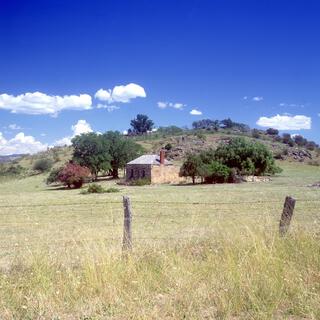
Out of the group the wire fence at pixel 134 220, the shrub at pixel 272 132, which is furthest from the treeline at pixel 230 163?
the shrub at pixel 272 132

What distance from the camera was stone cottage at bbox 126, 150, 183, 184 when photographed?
6222cm

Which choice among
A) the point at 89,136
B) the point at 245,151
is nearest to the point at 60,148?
the point at 89,136

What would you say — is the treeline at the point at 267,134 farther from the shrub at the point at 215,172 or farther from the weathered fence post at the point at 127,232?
the weathered fence post at the point at 127,232

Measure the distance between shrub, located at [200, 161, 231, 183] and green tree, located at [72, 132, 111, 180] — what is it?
1811cm

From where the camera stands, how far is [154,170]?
6228 cm

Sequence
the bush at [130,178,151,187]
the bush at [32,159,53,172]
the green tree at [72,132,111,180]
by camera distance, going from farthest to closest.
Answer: the bush at [32,159,53,172] → the green tree at [72,132,111,180] → the bush at [130,178,151,187]

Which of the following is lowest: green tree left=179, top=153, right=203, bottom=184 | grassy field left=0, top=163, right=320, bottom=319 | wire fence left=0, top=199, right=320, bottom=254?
wire fence left=0, top=199, right=320, bottom=254

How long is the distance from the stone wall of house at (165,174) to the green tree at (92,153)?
10.2 meters

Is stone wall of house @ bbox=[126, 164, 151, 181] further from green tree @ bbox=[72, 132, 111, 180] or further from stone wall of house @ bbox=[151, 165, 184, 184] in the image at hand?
green tree @ bbox=[72, 132, 111, 180]

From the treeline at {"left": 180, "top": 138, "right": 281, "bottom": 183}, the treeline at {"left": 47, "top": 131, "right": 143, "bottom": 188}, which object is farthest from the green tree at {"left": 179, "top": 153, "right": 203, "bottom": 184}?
the treeline at {"left": 47, "top": 131, "right": 143, "bottom": 188}

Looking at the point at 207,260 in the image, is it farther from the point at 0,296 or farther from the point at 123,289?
the point at 0,296

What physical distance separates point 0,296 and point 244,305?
10.3 ft

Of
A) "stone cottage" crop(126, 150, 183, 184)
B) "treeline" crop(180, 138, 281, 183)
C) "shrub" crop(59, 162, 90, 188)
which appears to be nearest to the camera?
"shrub" crop(59, 162, 90, 188)

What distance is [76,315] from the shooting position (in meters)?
5.39
